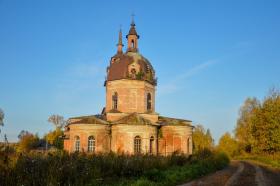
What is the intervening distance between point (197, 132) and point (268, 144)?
36.3m

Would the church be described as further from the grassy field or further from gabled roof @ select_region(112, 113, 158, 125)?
the grassy field

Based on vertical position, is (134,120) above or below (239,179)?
above

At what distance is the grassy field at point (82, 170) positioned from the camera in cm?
949

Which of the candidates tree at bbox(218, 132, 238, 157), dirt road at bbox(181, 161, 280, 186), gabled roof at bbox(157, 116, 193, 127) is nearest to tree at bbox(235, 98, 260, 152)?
tree at bbox(218, 132, 238, 157)

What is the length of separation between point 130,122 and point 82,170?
73.4 feet

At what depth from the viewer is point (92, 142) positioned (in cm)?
3491

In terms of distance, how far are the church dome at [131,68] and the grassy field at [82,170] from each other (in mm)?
21311

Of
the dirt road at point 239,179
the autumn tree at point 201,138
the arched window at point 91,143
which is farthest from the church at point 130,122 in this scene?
the autumn tree at point 201,138

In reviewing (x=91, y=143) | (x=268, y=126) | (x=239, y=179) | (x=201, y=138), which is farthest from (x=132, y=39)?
(x=239, y=179)

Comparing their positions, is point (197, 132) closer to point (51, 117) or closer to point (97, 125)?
point (51, 117)

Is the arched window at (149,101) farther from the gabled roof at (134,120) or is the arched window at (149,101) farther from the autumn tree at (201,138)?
the autumn tree at (201,138)

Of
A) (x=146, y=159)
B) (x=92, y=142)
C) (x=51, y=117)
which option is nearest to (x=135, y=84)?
(x=92, y=142)

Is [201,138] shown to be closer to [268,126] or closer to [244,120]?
[244,120]

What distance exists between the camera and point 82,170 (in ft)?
38.3
